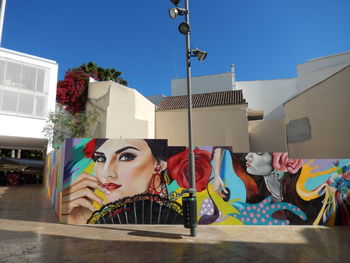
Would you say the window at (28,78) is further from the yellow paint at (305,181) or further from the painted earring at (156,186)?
the yellow paint at (305,181)

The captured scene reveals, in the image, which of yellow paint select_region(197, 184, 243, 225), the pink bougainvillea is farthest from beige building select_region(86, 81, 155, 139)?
yellow paint select_region(197, 184, 243, 225)

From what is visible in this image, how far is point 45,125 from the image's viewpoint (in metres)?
18.6

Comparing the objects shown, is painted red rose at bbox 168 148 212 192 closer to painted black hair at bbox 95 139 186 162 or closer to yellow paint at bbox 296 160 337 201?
painted black hair at bbox 95 139 186 162

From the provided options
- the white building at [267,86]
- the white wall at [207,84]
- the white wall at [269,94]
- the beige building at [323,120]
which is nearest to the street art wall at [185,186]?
the beige building at [323,120]

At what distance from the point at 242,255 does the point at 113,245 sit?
9.03 ft

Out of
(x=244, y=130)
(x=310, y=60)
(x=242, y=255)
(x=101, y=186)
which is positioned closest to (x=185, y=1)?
(x=101, y=186)

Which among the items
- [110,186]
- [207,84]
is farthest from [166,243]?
[207,84]

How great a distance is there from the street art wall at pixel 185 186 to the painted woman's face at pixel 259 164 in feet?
0.10

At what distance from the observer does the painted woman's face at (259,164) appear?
7.30m

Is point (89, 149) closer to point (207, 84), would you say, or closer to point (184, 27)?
point (184, 27)

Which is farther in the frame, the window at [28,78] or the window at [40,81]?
the window at [40,81]

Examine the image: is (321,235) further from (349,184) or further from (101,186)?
(101,186)

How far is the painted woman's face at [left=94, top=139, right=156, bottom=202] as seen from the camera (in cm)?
709

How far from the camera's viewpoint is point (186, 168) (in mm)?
7262
